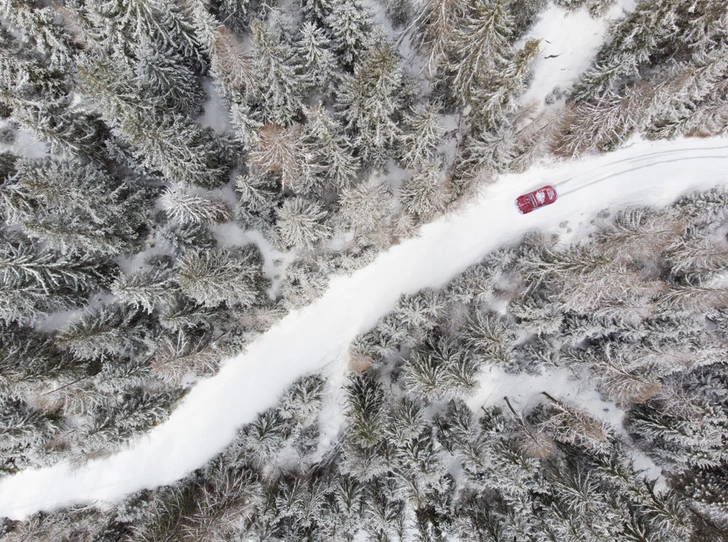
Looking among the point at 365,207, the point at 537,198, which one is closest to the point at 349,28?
the point at 365,207

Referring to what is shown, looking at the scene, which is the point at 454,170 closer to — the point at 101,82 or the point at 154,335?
the point at 101,82

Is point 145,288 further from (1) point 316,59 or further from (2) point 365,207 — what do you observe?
(1) point 316,59

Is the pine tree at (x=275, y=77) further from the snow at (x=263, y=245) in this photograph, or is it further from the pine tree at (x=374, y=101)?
the snow at (x=263, y=245)

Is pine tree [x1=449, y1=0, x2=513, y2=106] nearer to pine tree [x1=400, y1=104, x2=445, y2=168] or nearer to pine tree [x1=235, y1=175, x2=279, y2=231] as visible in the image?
pine tree [x1=400, y1=104, x2=445, y2=168]

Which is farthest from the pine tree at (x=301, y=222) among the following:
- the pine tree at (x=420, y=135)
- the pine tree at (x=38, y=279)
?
the pine tree at (x=38, y=279)

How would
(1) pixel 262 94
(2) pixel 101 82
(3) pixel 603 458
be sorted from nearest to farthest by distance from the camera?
(2) pixel 101 82, (1) pixel 262 94, (3) pixel 603 458

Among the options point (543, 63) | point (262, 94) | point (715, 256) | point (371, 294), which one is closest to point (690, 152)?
point (715, 256)
